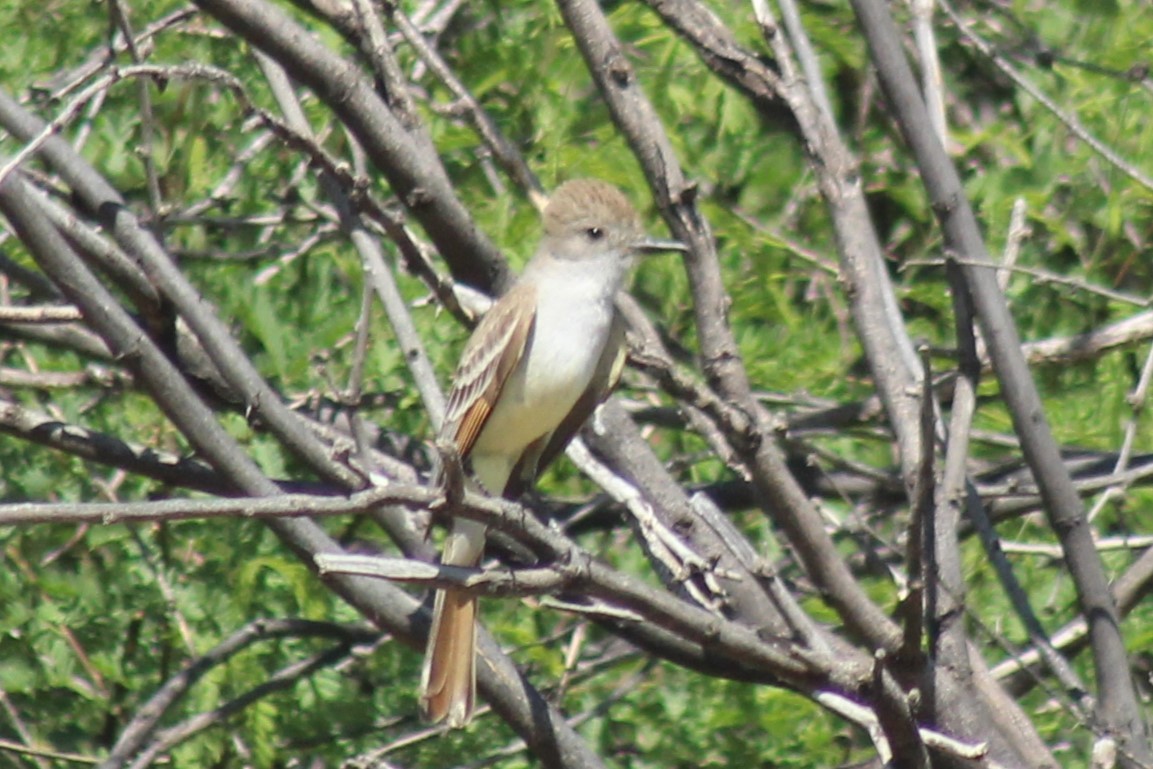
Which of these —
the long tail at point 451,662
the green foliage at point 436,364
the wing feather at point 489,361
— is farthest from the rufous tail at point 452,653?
the green foliage at point 436,364

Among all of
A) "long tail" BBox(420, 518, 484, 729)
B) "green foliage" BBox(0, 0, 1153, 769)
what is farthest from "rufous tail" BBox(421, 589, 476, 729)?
"green foliage" BBox(0, 0, 1153, 769)

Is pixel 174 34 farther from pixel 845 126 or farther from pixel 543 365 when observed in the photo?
pixel 845 126

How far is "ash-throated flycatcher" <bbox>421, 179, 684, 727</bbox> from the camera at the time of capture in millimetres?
4441

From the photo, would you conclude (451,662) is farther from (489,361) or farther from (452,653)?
(489,361)

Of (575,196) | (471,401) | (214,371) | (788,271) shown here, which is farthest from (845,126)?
(214,371)

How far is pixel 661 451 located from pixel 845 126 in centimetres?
217

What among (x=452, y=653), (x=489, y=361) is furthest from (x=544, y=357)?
(x=452, y=653)

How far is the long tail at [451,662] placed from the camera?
4.03m

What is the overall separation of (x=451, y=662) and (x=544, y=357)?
34.6 inches

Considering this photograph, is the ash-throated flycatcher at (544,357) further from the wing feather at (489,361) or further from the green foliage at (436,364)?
the green foliage at (436,364)

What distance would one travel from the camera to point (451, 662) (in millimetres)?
4074

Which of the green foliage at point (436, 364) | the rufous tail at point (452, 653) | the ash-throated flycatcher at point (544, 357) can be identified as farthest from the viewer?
the green foliage at point (436, 364)

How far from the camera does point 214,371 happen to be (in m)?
4.11

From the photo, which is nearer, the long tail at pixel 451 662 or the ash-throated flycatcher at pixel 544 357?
the long tail at pixel 451 662
